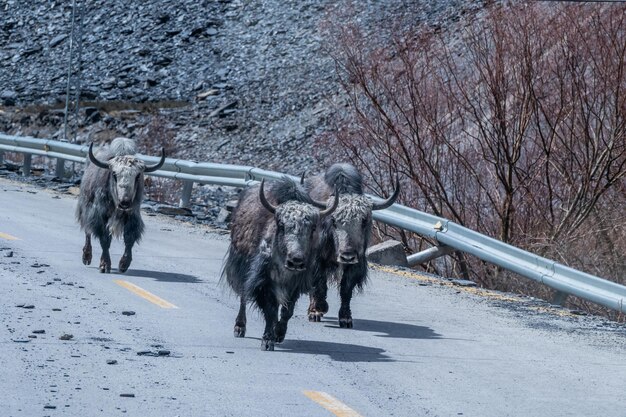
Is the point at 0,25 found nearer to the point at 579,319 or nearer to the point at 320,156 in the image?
the point at 320,156

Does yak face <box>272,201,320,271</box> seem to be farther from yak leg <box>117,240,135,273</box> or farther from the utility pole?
the utility pole

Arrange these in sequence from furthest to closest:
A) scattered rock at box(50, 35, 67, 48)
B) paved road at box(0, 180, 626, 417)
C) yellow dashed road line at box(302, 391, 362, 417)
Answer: scattered rock at box(50, 35, 67, 48) < paved road at box(0, 180, 626, 417) < yellow dashed road line at box(302, 391, 362, 417)

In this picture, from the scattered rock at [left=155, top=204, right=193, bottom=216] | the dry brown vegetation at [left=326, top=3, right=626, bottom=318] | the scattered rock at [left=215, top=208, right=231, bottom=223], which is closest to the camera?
the dry brown vegetation at [left=326, top=3, right=626, bottom=318]

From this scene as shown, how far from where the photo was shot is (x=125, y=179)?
48.1 ft

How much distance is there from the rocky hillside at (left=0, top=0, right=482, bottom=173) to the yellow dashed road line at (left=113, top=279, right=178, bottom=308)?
18987 mm

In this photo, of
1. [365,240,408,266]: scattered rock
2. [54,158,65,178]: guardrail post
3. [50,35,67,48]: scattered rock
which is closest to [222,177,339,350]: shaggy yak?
[365,240,408,266]: scattered rock

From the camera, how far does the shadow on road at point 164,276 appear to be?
1438cm

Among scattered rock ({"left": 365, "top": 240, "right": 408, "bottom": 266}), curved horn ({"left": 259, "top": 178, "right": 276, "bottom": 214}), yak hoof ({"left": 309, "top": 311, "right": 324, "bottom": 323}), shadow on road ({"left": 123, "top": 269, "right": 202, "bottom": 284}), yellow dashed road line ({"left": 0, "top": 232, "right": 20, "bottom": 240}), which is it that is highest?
curved horn ({"left": 259, "top": 178, "right": 276, "bottom": 214})

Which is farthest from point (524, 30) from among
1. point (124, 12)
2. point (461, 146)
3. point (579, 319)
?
point (124, 12)

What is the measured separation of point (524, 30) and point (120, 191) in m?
7.79

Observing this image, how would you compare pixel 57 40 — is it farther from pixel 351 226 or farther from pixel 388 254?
pixel 351 226

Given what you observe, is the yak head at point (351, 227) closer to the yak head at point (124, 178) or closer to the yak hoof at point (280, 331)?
the yak hoof at point (280, 331)

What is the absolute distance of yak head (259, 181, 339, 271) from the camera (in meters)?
10.2

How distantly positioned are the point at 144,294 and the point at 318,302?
1.83 m
